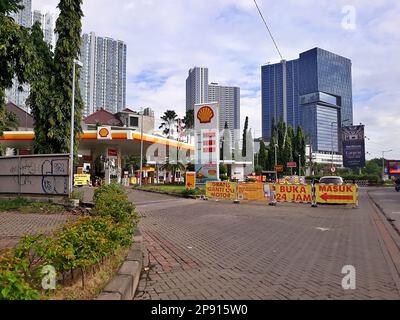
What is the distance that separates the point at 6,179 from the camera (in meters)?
17.7

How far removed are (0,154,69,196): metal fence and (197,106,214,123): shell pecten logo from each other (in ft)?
42.9

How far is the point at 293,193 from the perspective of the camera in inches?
764

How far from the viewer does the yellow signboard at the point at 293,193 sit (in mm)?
18875

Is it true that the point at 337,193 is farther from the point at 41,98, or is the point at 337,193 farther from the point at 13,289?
the point at 41,98

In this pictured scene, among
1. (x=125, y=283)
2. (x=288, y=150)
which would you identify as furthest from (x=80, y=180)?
(x=288, y=150)

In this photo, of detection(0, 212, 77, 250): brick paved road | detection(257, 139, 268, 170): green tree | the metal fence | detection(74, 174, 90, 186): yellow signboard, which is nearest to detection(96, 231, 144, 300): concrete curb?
detection(0, 212, 77, 250): brick paved road

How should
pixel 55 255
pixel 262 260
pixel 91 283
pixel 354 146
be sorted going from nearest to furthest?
pixel 55 255
pixel 91 283
pixel 262 260
pixel 354 146

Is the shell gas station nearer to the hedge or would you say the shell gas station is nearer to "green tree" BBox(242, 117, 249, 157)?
"green tree" BBox(242, 117, 249, 157)

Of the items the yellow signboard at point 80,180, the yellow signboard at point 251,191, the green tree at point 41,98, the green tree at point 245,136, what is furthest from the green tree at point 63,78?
the green tree at point 245,136

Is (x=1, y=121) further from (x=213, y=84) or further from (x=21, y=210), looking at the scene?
(x=213, y=84)

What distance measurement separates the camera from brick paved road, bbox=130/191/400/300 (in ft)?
15.4

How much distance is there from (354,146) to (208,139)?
3008cm

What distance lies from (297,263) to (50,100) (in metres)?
21.2

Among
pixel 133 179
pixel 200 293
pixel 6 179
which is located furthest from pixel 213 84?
pixel 200 293
